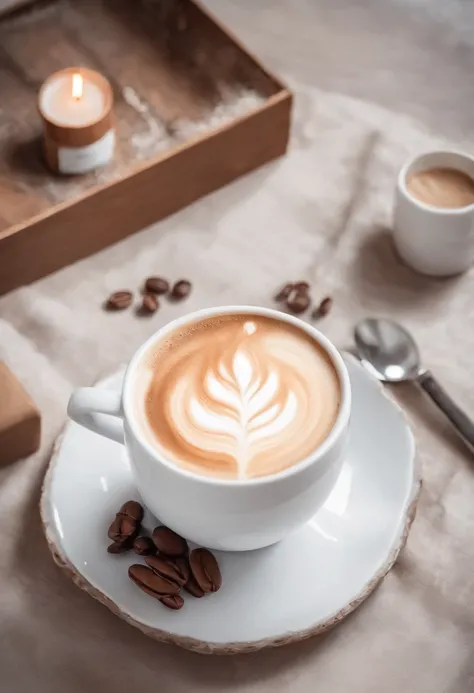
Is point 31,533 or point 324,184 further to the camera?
point 324,184

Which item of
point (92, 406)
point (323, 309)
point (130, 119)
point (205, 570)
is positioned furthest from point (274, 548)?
point (130, 119)

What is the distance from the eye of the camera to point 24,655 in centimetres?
84

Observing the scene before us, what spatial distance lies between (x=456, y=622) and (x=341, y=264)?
1.37ft

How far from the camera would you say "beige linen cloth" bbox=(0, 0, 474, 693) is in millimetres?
831

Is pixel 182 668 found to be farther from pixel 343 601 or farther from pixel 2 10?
pixel 2 10

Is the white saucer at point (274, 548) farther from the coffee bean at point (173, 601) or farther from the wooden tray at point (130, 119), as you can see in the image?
the wooden tray at point (130, 119)

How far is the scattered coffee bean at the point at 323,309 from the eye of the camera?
41.7 inches

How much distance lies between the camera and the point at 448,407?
969mm

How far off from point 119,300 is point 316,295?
21cm

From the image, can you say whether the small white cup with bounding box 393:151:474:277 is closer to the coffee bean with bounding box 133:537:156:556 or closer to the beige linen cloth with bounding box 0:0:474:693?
the beige linen cloth with bounding box 0:0:474:693

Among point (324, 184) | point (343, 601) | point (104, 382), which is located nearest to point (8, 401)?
point (104, 382)

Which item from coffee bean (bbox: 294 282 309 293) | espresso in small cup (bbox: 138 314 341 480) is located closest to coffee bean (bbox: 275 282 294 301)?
coffee bean (bbox: 294 282 309 293)

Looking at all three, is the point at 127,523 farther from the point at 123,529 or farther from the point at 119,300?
the point at 119,300

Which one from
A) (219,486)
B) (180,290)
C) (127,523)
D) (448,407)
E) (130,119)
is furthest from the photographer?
(130,119)
